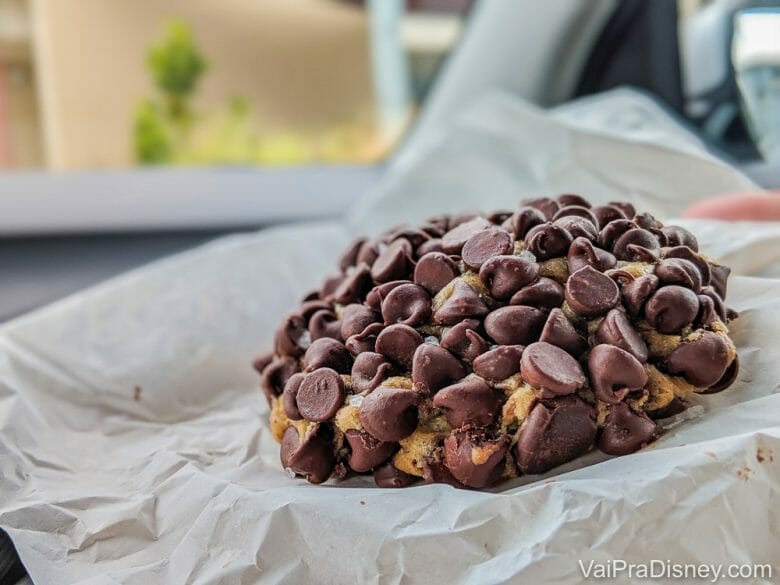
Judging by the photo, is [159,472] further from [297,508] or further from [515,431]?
[515,431]

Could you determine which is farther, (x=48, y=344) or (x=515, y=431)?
(x=48, y=344)

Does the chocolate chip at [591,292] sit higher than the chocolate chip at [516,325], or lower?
higher

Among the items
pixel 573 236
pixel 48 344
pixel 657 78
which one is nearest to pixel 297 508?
pixel 573 236

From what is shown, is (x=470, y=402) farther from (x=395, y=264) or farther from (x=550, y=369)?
(x=395, y=264)

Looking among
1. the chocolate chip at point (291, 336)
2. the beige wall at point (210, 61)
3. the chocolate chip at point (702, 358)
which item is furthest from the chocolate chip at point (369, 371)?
the beige wall at point (210, 61)

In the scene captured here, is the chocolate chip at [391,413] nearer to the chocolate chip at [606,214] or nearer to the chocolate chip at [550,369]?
the chocolate chip at [550,369]

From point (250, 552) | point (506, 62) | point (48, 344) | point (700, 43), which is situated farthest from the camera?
point (506, 62)
